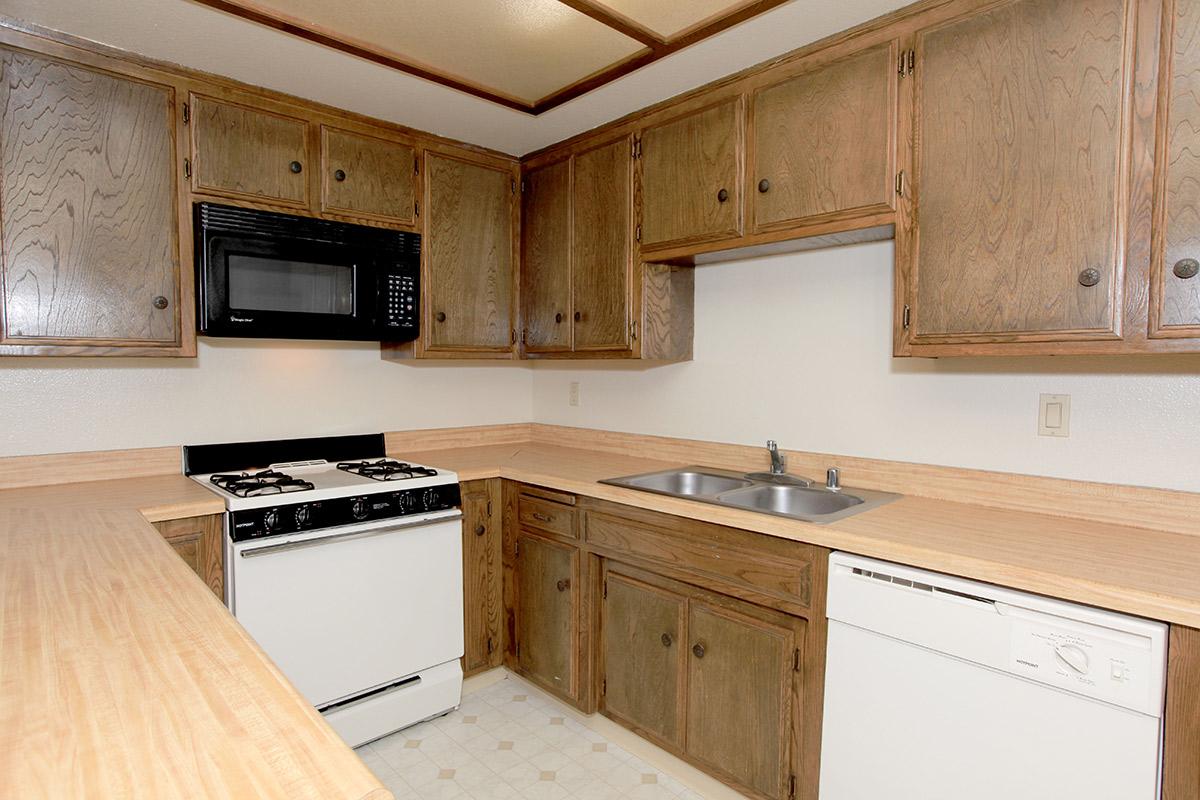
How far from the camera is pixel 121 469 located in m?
2.28

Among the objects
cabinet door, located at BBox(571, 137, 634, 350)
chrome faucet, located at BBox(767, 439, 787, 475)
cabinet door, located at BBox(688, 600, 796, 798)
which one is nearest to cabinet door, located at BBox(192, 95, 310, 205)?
cabinet door, located at BBox(571, 137, 634, 350)

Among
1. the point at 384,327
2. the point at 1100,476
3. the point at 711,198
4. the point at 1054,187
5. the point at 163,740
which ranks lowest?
the point at 163,740

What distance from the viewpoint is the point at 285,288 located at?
236 cm

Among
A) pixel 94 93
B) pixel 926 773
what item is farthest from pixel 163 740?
pixel 94 93

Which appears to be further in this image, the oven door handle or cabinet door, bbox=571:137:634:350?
cabinet door, bbox=571:137:634:350

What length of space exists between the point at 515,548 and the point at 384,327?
3.38 feet

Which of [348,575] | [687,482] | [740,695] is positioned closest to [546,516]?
[687,482]

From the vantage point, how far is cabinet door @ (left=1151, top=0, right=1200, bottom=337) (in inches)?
52.9

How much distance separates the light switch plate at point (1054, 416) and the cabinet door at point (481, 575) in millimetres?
1859

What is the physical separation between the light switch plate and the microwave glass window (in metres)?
2.33

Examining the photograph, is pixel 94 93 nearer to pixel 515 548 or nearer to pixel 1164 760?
pixel 515 548

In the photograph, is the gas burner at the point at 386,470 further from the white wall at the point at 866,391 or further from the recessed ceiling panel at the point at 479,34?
the recessed ceiling panel at the point at 479,34

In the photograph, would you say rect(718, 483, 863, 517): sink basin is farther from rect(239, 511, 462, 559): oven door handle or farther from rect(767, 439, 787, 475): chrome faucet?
rect(239, 511, 462, 559): oven door handle

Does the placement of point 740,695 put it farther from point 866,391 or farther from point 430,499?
point 430,499
